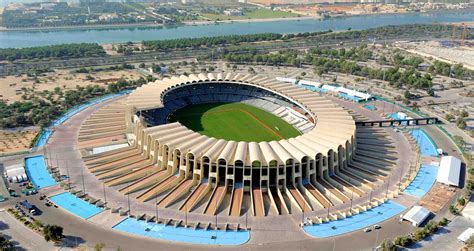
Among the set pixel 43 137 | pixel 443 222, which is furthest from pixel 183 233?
pixel 43 137

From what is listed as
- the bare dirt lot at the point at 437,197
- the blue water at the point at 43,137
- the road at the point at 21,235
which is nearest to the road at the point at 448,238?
the bare dirt lot at the point at 437,197

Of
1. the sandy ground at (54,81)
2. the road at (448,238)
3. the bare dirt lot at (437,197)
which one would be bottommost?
the road at (448,238)

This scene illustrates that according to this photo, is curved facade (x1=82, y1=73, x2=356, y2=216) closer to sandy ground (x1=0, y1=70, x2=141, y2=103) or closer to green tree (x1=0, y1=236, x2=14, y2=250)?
green tree (x1=0, y1=236, x2=14, y2=250)

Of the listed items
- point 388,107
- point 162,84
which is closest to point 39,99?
point 162,84

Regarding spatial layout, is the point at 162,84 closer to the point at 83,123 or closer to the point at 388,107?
the point at 83,123

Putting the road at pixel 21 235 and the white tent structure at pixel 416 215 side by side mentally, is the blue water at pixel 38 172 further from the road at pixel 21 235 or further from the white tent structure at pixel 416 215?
the white tent structure at pixel 416 215

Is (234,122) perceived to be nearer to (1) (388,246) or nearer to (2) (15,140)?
(2) (15,140)
